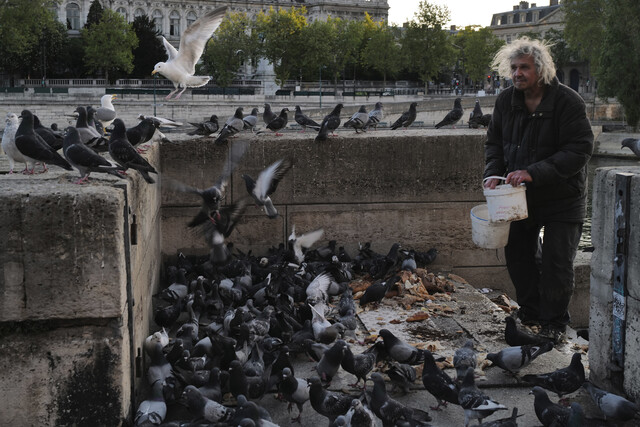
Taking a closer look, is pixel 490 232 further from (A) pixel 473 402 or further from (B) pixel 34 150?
(B) pixel 34 150

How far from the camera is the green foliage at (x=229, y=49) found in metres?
70.6

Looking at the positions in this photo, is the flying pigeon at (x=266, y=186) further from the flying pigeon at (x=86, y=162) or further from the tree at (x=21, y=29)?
the tree at (x=21, y=29)

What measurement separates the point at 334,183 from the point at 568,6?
61469 millimetres

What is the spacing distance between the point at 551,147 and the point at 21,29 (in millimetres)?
60508

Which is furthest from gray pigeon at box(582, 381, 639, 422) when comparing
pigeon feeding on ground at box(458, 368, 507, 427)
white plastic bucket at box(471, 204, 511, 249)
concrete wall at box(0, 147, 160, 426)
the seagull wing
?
the seagull wing

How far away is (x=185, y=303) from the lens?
233 inches

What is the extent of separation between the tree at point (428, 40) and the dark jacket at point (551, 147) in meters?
68.6

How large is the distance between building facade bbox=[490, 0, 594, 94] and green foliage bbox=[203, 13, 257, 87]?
42529 millimetres

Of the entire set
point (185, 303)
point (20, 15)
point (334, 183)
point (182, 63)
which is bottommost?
point (185, 303)

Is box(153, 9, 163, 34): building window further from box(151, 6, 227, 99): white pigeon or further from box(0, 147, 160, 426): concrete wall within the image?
box(0, 147, 160, 426): concrete wall

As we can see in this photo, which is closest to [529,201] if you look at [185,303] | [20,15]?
[185,303]

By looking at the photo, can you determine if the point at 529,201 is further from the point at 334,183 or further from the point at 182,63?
the point at 182,63

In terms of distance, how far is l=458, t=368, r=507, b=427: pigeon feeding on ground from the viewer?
3.89 metres

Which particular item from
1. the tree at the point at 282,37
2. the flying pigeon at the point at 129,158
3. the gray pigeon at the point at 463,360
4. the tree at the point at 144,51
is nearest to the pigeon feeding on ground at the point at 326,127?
the flying pigeon at the point at 129,158
